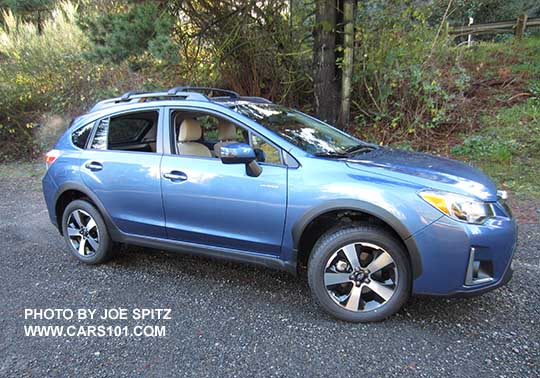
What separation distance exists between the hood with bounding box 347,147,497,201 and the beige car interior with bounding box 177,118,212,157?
1.48 m

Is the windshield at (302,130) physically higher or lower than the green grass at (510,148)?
higher

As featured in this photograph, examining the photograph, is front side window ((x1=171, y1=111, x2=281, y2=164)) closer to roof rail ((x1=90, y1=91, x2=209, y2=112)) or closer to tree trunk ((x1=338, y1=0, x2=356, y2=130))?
roof rail ((x1=90, y1=91, x2=209, y2=112))

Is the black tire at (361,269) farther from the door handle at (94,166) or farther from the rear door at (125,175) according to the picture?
the door handle at (94,166)

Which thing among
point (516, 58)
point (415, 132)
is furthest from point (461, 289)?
point (516, 58)

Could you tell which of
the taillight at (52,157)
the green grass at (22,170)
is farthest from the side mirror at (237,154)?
the green grass at (22,170)

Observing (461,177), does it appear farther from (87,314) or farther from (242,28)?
(242,28)

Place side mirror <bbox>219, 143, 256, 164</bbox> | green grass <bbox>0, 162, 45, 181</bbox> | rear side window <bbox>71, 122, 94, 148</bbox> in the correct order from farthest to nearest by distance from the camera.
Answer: green grass <bbox>0, 162, 45, 181</bbox>, rear side window <bbox>71, 122, 94, 148</bbox>, side mirror <bbox>219, 143, 256, 164</bbox>

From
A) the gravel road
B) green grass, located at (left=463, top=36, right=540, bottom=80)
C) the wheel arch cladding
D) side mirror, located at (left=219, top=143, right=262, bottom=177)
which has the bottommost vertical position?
the gravel road

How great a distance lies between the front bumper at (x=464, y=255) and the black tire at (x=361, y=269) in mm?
141

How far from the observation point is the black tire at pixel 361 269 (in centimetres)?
255

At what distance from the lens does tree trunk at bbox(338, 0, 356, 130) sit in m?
6.29

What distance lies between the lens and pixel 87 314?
287cm

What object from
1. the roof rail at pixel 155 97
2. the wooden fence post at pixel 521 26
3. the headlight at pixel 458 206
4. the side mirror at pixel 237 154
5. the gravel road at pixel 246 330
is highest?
the wooden fence post at pixel 521 26

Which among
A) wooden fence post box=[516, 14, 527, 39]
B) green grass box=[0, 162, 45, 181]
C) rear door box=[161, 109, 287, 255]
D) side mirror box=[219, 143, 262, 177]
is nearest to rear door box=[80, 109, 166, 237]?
rear door box=[161, 109, 287, 255]
